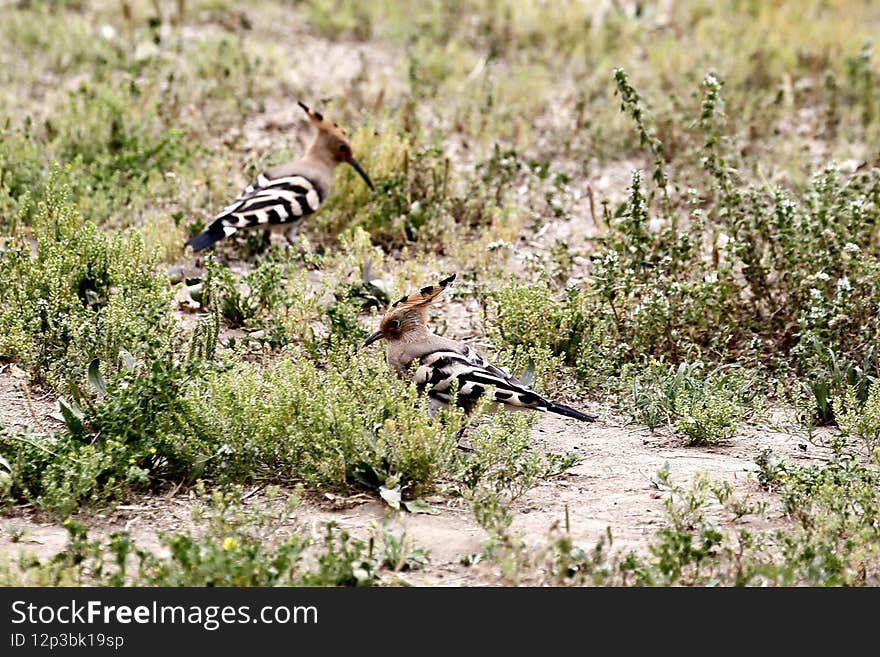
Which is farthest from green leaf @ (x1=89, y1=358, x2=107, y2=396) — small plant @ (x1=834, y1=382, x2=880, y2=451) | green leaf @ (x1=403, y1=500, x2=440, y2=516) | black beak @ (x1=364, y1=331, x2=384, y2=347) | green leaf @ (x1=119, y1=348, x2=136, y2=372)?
Answer: small plant @ (x1=834, y1=382, x2=880, y2=451)

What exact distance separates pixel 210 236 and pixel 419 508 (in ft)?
10.2

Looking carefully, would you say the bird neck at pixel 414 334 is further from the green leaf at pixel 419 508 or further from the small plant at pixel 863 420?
the small plant at pixel 863 420

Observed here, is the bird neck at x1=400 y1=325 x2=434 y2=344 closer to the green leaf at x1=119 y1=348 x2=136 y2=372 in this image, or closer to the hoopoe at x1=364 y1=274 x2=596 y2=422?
the hoopoe at x1=364 y1=274 x2=596 y2=422

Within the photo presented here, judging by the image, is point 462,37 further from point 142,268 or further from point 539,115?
point 142,268

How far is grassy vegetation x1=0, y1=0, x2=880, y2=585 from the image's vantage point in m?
4.92

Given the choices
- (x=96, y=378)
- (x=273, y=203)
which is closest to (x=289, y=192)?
(x=273, y=203)

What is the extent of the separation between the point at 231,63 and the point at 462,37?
2.45m

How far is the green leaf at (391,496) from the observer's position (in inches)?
194

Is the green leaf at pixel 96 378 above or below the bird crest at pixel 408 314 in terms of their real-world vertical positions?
below

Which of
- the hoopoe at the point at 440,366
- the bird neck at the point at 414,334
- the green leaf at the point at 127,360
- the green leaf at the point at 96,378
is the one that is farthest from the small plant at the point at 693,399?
the green leaf at the point at 96,378

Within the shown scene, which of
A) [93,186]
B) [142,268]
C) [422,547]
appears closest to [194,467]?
[422,547]

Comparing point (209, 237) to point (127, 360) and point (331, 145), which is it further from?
point (127, 360)

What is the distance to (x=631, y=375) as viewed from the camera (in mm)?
6441

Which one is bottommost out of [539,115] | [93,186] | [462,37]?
[93,186]
